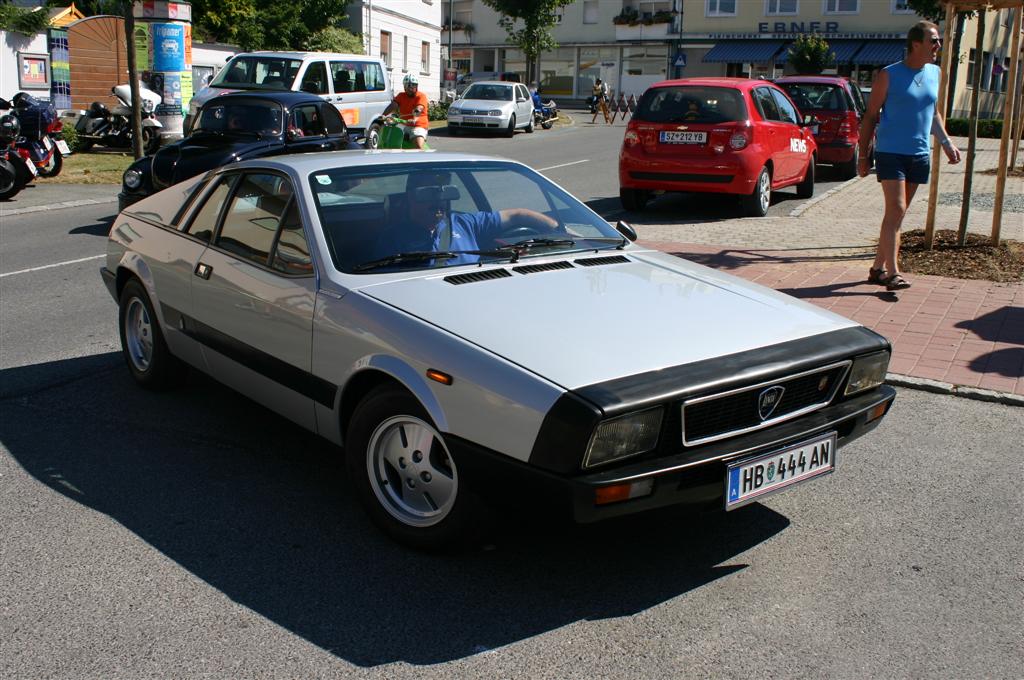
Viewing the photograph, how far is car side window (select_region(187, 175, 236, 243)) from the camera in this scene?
516cm

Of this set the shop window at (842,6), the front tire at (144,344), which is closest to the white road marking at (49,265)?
the front tire at (144,344)

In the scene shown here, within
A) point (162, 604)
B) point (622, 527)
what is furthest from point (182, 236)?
point (622, 527)

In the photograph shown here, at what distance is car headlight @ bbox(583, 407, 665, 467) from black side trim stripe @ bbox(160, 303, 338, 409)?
1.26 m

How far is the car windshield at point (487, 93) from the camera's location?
99.9ft

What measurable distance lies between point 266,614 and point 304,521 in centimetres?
78

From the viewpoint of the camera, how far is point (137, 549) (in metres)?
3.92

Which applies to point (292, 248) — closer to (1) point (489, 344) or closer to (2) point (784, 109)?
(1) point (489, 344)

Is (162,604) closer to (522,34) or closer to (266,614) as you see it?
(266,614)

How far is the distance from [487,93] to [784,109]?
58.0 ft

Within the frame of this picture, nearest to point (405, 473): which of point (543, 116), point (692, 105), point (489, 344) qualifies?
point (489, 344)

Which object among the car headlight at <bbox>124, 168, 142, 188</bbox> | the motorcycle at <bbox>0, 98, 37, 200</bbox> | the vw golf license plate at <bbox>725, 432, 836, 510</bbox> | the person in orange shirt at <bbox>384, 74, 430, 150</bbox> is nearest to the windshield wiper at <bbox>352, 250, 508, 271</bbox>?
the vw golf license plate at <bbox>725, 432, 836, 510</bbox>

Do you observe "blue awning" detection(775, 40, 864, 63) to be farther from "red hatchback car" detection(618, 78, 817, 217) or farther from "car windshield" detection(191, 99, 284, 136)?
"car windshield" detection(191, 99, 284, 136)

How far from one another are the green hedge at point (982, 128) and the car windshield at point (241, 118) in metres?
27.0

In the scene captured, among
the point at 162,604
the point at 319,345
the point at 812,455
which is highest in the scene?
the point at 319,345
